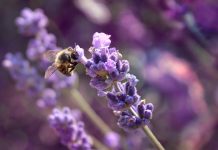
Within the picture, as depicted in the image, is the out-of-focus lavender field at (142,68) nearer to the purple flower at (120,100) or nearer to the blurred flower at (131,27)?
the blurred flower at (131,27)

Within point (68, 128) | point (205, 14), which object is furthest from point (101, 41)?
point (205, 14)

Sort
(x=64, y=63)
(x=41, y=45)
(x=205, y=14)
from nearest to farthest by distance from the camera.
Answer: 1. (x=64, y=63)
2. (x=41, y=45)
3. (x=205, y=14)

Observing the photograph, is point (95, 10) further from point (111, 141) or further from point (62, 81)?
point (111, 141)

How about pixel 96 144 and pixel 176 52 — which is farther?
pixel 176 52

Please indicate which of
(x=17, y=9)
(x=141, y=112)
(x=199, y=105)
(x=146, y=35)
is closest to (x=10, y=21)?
(x=17, y=9)

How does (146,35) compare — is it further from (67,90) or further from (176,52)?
(67,90)

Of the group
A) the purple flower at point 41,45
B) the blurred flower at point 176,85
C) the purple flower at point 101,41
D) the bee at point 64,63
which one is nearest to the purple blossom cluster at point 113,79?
the purple flower at point 101,41
